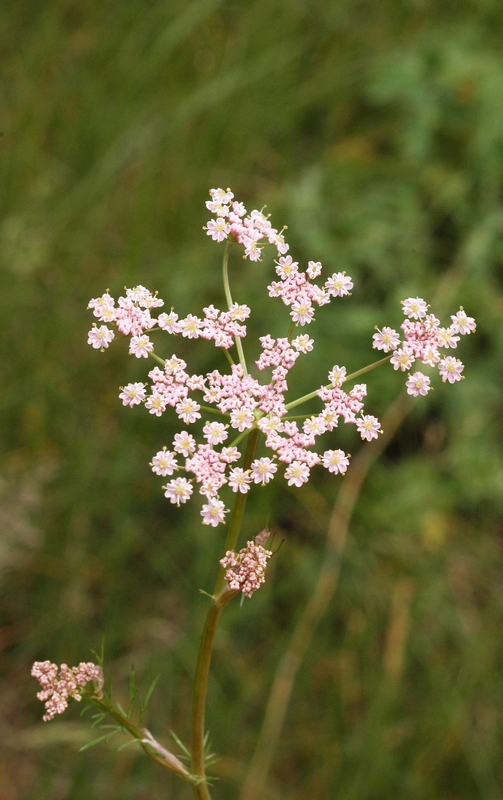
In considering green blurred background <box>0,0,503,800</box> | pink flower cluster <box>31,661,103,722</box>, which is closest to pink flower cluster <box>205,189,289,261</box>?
pink flower cluster <box>31,661,103,722</box>

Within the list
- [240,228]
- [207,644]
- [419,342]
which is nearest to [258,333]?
[240,228]

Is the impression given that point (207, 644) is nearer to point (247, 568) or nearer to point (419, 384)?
point (247, 568)

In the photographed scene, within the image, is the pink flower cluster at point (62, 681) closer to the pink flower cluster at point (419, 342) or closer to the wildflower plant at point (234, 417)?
the wildflower plant at point (234, 417)

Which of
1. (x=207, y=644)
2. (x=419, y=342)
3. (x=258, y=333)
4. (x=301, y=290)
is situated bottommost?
(x=207, y=644)

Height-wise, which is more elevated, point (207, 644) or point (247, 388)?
point (247, 388)

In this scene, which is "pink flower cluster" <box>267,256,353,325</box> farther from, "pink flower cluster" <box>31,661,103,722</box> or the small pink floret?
"pink flower cluster" <box>31,661,103,722</box>

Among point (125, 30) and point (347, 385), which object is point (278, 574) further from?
point (125, 30)

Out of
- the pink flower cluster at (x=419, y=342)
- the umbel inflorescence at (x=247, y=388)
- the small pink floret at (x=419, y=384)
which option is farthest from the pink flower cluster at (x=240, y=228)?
the small pink floret at (x=419, y=384)
